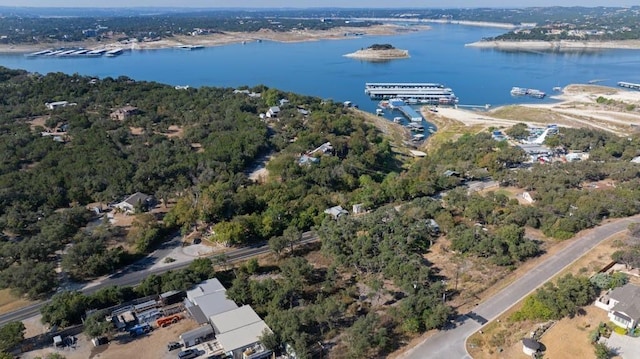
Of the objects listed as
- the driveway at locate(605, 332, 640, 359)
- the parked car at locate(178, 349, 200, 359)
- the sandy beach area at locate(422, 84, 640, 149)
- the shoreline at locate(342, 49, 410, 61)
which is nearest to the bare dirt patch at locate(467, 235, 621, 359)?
the driveway at locate(605, 332, 640, 359)

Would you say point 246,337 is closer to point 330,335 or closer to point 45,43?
point 330,335

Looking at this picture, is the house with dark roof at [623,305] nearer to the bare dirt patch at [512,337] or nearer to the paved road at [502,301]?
the bare dirt patch at [512,337]

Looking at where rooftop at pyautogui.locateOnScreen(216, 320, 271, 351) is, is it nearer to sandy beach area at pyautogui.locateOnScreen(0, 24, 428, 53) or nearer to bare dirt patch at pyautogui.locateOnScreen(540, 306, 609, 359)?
bare dirt patch at pyautogui.locateOnScreen(540, 306, 609, 359)

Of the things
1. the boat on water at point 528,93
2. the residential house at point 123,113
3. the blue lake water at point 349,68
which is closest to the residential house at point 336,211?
the residential house at point 123,113

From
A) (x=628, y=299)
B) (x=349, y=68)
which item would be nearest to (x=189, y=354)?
(x=628, y=299)

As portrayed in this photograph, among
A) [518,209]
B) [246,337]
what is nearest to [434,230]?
[518,209]
